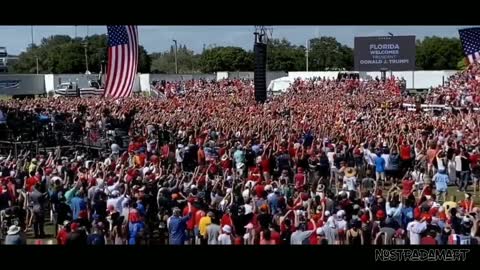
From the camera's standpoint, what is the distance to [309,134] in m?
17.6

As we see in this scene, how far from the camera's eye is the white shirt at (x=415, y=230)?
347 inches

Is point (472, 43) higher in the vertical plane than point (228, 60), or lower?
lower

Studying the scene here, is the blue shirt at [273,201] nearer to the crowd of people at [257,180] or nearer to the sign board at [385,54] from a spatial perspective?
the crowd of people at [257,180]

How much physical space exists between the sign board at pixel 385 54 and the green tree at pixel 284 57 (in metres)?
11.7

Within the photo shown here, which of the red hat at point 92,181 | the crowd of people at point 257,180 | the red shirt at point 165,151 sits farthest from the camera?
the red shirt at point 165,151

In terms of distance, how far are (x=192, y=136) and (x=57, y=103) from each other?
10.0 m

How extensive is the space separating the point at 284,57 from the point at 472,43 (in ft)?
77.6

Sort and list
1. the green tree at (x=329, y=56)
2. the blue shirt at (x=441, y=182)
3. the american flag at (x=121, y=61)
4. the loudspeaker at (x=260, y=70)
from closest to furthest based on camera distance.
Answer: the blue shirt at (x=441, y=182)
the american flag at (x=121, y=61)
the loudspeaker at (x=260, y=70)
the green tree at (x=329, y=56)

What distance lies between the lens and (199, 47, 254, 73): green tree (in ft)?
166

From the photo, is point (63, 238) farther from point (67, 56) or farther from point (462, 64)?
point (67, 56)

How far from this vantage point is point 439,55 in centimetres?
4375

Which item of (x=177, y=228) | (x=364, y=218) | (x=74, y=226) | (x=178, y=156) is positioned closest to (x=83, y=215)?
(x=74, y=226)

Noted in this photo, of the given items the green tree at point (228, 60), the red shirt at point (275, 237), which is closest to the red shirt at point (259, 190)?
the red shirt at point (275, 237)

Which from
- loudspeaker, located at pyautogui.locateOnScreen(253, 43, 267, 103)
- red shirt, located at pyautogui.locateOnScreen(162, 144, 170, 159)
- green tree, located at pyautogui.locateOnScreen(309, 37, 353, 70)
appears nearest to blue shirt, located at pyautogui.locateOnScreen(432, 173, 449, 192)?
red shirt, located at pyautogui.locateOnScreen(162, 144, 170, 159)
